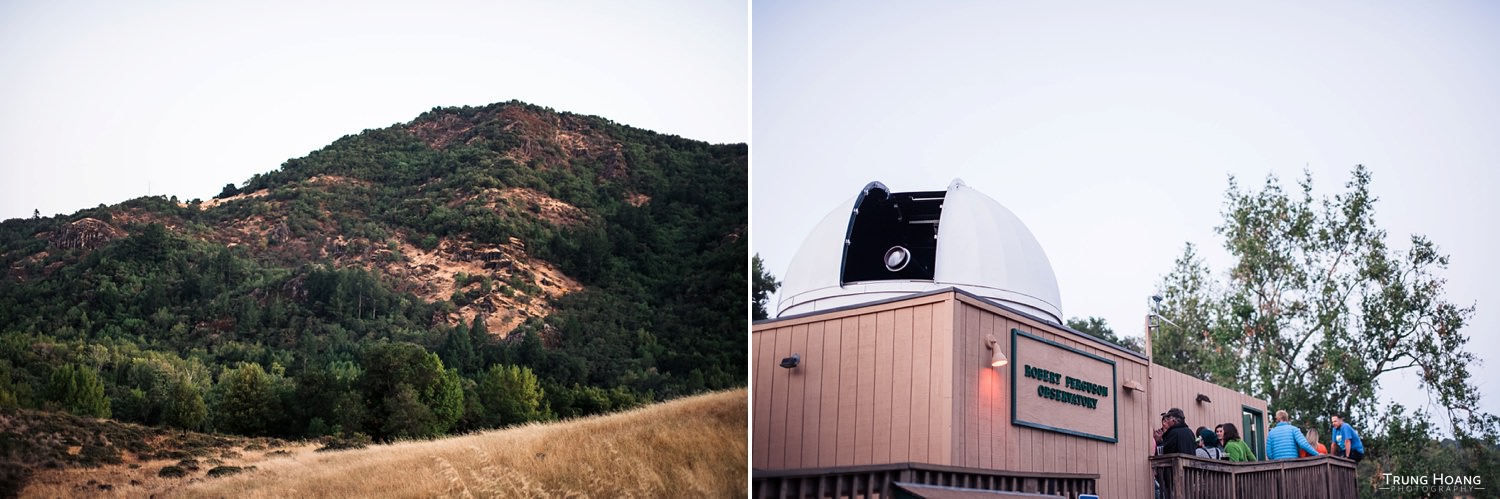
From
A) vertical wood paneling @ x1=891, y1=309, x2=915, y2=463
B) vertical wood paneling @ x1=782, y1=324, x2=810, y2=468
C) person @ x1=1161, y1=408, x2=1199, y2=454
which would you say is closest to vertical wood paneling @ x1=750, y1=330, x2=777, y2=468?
vertical wood paneling @ x1=782, y1=324, x2=810, y2=468

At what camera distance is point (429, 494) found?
27.3 ft

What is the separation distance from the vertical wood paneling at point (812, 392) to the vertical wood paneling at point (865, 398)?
244 mm

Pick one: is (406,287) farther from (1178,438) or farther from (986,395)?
(1178,438)

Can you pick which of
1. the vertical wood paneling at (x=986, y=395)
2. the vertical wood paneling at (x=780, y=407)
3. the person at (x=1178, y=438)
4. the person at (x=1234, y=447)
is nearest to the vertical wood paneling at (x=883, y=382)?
the vertical wood paneling at (x=986, y=395)

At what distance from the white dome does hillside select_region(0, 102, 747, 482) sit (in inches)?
31.7

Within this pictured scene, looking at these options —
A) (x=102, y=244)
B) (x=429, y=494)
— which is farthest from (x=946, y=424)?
(x=102, y=244)

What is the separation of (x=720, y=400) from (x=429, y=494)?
3.18m

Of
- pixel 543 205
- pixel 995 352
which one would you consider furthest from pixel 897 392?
pixel 543 205

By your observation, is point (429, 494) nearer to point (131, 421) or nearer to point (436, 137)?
point (131, 421)

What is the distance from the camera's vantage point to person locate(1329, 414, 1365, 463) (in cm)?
1162

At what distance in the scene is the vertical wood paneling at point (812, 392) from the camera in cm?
837

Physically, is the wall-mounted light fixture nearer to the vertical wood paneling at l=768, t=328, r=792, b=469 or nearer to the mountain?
the vertical wood paneling at l=768, t=328, r=792, b=469

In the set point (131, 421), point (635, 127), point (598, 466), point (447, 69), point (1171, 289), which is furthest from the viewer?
point (1171, 289)

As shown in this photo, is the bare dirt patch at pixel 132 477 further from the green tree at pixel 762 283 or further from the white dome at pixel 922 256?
the green tree at pixel 762 283
